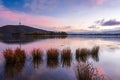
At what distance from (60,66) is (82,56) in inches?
221

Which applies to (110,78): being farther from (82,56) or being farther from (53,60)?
(82,56)

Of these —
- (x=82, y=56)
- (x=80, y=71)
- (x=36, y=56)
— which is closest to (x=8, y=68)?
(x=36, y=56)

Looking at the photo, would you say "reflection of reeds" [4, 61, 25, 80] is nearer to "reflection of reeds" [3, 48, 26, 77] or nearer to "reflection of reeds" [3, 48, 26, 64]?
"reflection of reeds" [3, 48, 26, 77]

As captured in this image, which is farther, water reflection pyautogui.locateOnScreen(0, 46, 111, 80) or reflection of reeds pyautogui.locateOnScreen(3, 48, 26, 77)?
reflection of reeds pyautogui.locateOnScreen(3, 48, 26, 77)

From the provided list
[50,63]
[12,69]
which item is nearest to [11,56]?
[12,69]

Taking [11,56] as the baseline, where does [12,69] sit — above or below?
below

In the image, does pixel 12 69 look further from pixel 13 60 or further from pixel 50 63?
pixel 50 63

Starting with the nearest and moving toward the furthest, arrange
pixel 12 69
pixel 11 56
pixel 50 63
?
1. pixel 12 69
2. pixel 11 56
3. pixel 50 63

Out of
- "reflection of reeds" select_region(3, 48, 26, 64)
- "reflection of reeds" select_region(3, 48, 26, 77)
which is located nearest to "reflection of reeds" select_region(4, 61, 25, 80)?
"reflection of reeds" select_region(3, 48, 26, 77)

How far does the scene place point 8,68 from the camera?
13.2m

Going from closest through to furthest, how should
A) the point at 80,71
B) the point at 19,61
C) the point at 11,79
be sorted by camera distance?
the point at 80,71, the point at 11,79, the point at 19,61

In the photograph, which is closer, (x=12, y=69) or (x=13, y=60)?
(x=12, y=69)

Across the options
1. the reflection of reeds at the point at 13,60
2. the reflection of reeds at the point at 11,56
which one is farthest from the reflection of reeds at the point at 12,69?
the reflection of reeds at the point at 11,56

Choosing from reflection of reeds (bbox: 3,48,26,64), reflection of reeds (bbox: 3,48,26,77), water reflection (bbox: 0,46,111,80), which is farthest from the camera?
reflection of reeds (bbox: 3,48,26,64)
